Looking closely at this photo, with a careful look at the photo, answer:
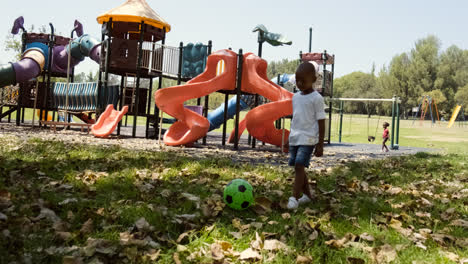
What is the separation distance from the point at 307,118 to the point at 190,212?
1659mm

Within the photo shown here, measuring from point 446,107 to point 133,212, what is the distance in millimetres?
72777

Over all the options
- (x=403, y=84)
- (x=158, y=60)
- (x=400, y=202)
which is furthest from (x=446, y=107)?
(x=400, y=202)

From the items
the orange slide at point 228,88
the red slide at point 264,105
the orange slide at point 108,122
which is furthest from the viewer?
the orange slide at point 108,122

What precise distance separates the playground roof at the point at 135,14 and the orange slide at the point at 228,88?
4.61m

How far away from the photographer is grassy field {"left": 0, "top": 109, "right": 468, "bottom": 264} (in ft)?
8.45

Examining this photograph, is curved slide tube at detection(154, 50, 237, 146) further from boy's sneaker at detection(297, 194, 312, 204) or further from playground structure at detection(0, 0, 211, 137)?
boy's sneaker at detection(297, 194, 312, 204)

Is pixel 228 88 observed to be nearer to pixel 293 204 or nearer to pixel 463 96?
pixel 293 204

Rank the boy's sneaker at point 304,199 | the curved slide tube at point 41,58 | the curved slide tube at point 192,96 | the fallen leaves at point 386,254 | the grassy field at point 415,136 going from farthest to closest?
the grassy field at point 415,136 → the curved slide tube at point 41,58 → the curved slide tube at point 192,96 → the boy's sneaker at point 304,199 → the fallen leaves at point 386,254

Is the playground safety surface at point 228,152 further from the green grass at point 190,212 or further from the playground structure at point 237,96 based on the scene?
the green grass at point 190,212

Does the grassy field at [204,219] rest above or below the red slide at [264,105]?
below

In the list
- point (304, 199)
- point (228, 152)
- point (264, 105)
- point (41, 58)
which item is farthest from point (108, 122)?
point (304, 199)

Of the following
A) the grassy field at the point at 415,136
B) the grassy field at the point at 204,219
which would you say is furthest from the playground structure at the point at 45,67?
the grassy field at the point at 204,219

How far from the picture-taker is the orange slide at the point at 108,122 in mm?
13398

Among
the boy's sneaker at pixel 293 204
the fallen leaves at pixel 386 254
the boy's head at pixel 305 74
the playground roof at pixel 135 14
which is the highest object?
the playground roof at pixel 135 14
